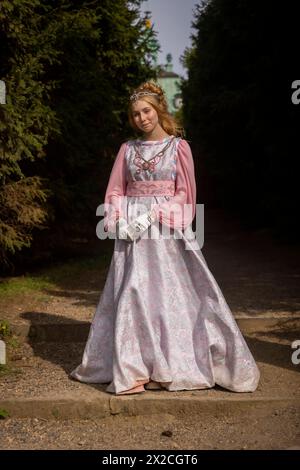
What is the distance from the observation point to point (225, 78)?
13.6 m

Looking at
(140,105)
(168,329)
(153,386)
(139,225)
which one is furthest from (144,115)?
(153,386)

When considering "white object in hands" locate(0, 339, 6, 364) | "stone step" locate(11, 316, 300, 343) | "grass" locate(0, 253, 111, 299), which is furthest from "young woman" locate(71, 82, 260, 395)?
"grass" locate(0, 253, 111, 299)

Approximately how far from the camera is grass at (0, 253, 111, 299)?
6.87 meters

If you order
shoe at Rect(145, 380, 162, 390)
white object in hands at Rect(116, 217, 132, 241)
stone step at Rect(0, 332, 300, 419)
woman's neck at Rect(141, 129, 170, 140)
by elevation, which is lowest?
stone step at Rect(0, 332, 300, 419)

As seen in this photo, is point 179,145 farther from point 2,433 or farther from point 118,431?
point 2,433

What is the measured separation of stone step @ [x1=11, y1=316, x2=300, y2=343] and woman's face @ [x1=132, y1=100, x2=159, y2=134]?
2053 millimetres

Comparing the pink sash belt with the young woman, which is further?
the pink sash belt

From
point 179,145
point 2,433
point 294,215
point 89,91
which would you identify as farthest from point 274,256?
point 2,433

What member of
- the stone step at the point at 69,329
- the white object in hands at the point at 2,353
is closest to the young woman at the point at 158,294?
the white object in hands at the point at 2,353

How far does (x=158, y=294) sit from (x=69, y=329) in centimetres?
171

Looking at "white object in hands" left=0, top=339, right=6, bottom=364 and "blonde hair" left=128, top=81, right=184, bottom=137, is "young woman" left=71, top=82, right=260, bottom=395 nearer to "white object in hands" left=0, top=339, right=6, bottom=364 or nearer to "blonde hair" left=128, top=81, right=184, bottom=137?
"blonde hair" left=128, top=81, right=184, bottom=137

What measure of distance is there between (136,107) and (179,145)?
1.27 ft

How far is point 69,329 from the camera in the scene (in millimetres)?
5297

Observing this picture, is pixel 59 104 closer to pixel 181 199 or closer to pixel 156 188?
pixel 156 188
